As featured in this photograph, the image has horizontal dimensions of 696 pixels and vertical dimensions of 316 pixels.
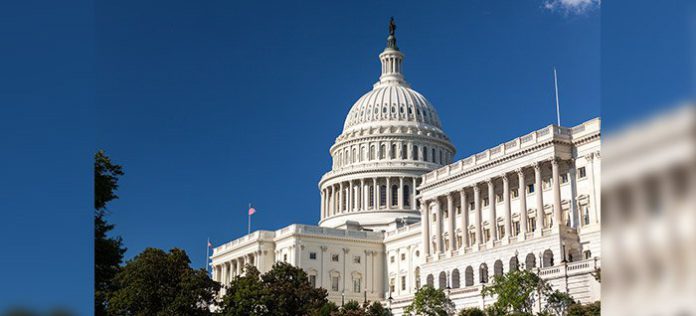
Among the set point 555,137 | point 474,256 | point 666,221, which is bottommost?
point 666,221

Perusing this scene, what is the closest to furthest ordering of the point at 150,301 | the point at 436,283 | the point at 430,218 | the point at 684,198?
1. the point at 684,198
2. the point at 150,301
3. the point at 436,283
4. the point at 430,218

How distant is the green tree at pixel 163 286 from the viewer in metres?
43.1

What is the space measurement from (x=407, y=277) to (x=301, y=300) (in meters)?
38.8

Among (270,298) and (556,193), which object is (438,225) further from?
(270,298)

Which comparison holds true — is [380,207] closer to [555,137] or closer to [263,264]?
[263,264]

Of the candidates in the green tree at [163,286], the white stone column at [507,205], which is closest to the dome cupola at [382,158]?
the white stone column at [507,205]

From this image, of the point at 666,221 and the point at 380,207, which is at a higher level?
the point at 380,207

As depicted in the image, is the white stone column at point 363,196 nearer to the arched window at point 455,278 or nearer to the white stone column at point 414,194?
the white stone column at point 414,194

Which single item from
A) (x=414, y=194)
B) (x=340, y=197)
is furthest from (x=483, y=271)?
(x=340, y=197)

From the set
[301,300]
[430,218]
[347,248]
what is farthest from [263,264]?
[301,300]

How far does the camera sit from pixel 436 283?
76125 mm

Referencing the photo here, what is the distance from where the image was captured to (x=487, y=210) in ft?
241

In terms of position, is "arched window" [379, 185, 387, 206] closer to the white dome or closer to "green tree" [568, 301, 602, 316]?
the white dome

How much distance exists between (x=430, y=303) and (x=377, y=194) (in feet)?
167
